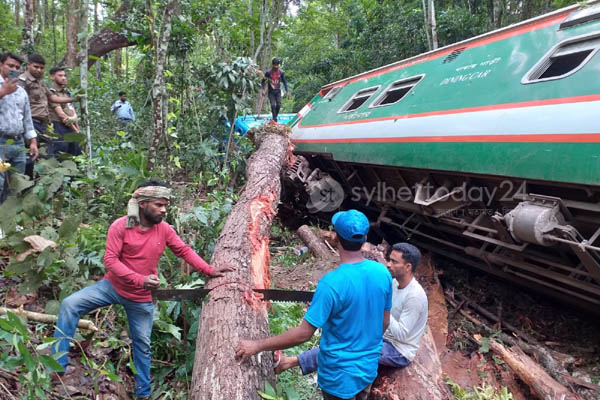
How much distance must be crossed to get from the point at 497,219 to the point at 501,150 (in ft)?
2.06

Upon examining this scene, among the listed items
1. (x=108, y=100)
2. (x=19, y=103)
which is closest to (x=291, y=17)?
(x=108, y=100)

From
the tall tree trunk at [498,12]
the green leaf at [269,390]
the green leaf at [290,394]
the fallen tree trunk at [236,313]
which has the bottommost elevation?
the green leaf at [290,394]

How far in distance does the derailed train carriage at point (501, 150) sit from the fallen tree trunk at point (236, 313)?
1908 millimetres

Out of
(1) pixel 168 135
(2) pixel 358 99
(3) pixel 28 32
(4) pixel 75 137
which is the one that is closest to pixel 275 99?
(2) pixel 358 99

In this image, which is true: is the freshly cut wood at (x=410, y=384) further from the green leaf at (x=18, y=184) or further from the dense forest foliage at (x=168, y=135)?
the green leaf at (x=18, y=184)

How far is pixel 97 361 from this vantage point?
10.7 ft

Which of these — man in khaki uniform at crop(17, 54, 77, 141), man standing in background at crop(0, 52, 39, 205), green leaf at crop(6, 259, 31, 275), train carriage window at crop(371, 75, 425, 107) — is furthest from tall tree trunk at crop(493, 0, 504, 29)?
green leaf at crop(6, 259, 31, 275)

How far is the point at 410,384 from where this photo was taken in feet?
10.7

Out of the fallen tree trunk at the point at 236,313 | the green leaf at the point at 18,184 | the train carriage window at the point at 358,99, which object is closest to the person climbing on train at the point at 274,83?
the train carriage window at the point at 358,99

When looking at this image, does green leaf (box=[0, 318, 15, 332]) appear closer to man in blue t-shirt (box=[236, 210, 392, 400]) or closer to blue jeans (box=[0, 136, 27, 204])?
man in blue t-shirt (box=[236, 210, 392, 400])

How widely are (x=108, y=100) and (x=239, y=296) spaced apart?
34.6 ft

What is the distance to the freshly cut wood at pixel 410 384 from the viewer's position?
3188 millimetres

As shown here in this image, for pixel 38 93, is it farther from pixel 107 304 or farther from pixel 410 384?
pixel 410 384

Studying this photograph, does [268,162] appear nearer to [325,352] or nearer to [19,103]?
[19,103]
